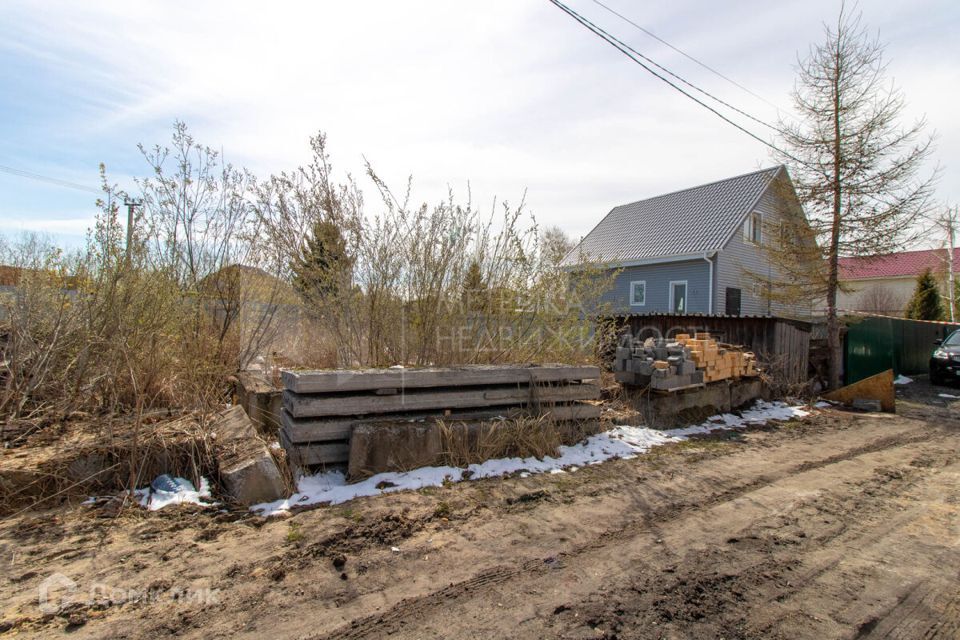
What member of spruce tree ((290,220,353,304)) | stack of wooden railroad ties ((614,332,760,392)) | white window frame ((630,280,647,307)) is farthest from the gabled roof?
spruce tree ((290,220,353,304))

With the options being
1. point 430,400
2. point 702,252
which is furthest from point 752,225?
point 430,400

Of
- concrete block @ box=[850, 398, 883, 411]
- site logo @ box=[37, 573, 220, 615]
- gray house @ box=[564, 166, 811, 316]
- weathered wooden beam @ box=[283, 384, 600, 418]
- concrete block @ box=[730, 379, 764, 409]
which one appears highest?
gray house @ box=[564, 166, 811, 316]

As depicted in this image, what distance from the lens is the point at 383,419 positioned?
4129 millimetres

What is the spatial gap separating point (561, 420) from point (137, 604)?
12.3 feet

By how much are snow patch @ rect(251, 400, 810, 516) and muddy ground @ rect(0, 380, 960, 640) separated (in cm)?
17

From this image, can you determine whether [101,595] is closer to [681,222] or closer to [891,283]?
[681,222]

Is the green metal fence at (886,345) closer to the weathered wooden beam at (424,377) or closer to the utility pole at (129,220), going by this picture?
the weathered wooden beam at (424,377)

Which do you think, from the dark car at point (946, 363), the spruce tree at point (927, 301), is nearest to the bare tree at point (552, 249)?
the dark car at point (946, 363)

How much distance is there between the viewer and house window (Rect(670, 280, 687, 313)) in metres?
16.8

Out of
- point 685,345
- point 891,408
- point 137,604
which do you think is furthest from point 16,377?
point 891,408

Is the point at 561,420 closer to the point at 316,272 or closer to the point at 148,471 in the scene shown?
the point at 316,272

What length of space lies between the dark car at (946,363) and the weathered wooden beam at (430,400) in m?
11.8

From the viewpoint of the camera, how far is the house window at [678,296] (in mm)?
16844

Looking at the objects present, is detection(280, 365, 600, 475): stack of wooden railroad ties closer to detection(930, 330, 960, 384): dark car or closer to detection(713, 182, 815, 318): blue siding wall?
detection(930, 330, 960, 384): dark car
